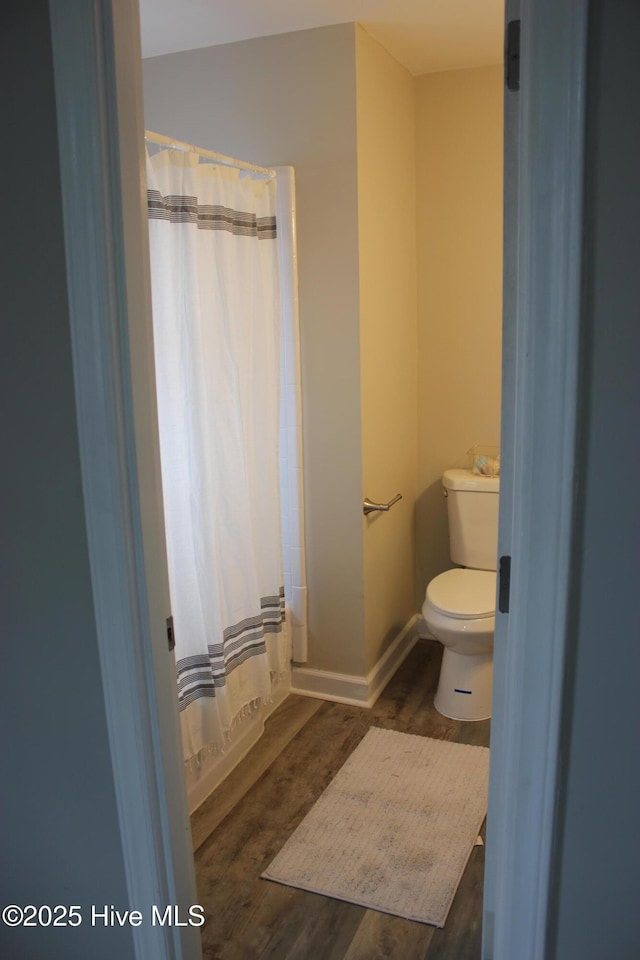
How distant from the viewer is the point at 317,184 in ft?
8.72

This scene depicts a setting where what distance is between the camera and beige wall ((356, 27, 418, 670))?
271 cm

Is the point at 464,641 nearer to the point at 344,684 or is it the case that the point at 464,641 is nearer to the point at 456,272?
the point at 344,684

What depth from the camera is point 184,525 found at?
84.5 inches

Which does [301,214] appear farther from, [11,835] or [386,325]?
[11,835]

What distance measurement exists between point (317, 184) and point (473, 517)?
1.41 meters

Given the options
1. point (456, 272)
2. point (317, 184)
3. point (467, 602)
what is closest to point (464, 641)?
point (467, 602)

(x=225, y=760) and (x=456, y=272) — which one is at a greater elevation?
(x=456, y=272)

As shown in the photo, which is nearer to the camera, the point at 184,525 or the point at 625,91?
the point at 625,91

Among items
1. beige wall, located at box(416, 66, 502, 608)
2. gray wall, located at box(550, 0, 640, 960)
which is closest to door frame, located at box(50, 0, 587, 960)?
gray wall, located at box(550, 0, 640, 960)

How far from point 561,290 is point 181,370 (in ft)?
4.34

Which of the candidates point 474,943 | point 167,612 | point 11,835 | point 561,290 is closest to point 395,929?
point 474,943

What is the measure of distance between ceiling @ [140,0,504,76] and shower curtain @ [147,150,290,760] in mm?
478

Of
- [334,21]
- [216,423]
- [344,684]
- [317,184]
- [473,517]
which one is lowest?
[344,684]

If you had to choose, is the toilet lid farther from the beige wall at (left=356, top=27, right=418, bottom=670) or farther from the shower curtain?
the shower curtain
